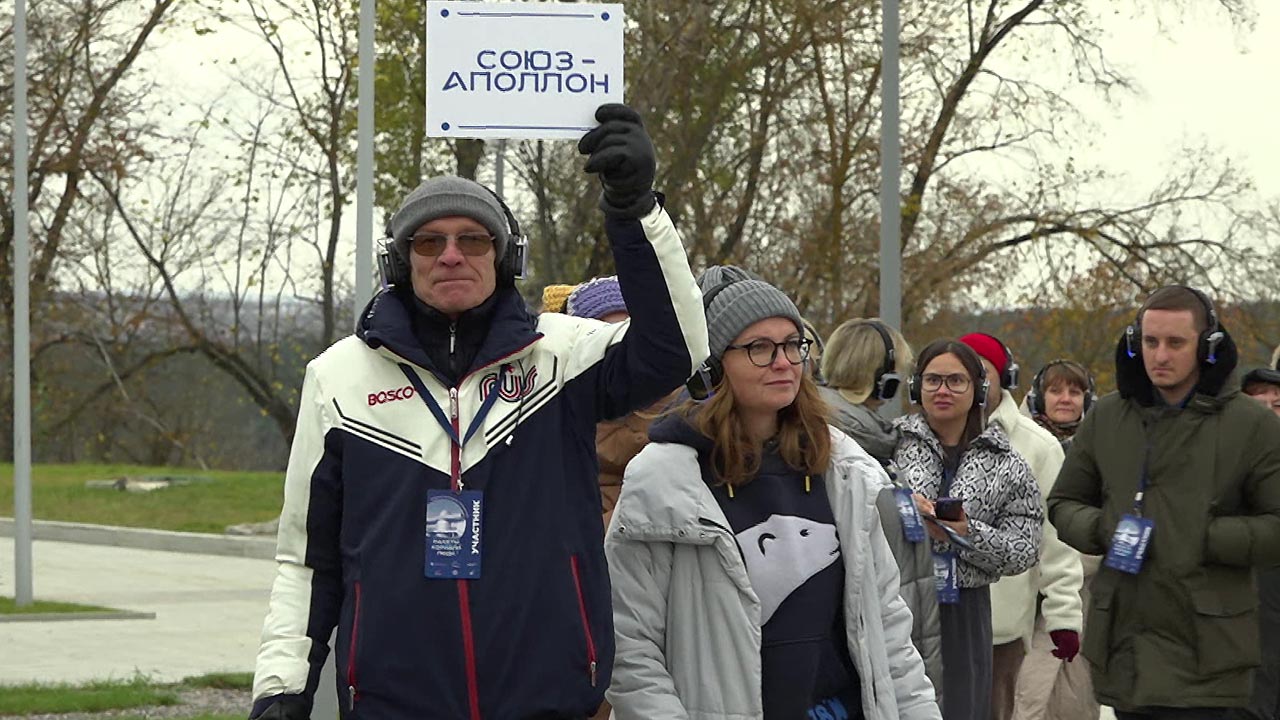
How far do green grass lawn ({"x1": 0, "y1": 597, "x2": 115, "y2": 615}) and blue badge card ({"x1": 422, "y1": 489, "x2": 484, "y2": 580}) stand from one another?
13.1m

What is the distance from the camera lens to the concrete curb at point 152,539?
2361 cm

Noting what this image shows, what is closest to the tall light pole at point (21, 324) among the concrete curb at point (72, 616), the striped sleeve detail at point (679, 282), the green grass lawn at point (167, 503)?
the concrete curb at point (72, 616)

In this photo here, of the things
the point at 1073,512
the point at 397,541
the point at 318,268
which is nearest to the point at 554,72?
the point at 1073,512

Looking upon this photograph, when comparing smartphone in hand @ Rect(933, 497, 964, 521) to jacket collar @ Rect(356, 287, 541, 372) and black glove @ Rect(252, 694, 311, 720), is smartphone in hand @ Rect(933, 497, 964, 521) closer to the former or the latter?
jacket collar @ Rect(356, 287, 541, 372)

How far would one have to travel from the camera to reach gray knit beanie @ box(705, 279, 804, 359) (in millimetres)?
4660

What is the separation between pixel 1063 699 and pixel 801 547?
4.42 meters

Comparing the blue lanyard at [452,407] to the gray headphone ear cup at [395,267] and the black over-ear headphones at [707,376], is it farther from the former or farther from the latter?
the black over-ear headphones at [707,376]

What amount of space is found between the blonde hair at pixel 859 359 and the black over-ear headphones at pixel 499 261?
2515 mm

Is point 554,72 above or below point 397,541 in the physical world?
above

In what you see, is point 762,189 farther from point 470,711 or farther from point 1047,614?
point 470,711

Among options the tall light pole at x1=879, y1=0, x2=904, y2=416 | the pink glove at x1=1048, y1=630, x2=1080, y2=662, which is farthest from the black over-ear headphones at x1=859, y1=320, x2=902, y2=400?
the tall light pole at x1=879, y1=0, x2=904, y2=416

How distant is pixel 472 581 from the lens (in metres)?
4.00

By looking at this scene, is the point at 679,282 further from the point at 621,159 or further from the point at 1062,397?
the point at 1062,397

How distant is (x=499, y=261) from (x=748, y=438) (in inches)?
30.1
